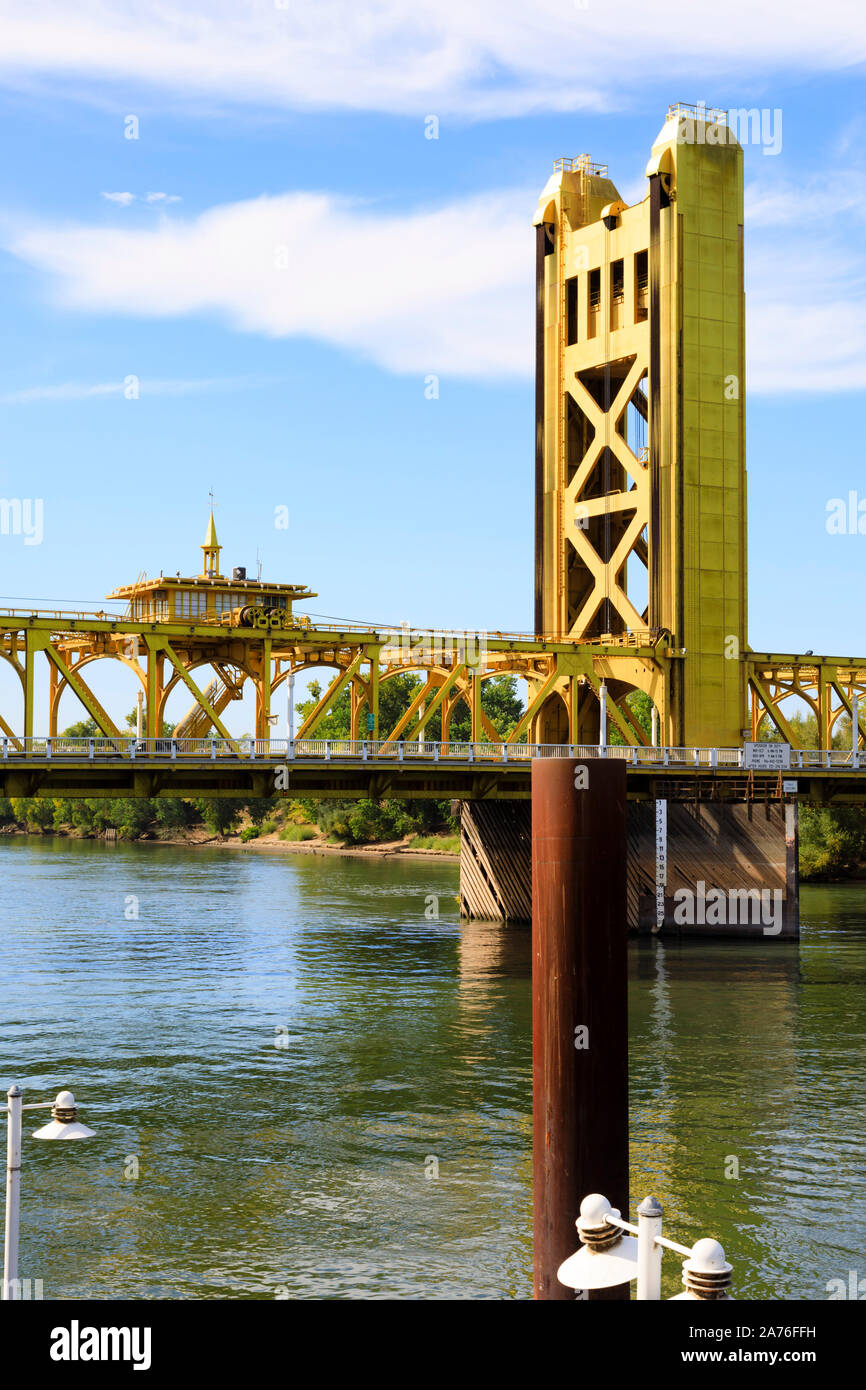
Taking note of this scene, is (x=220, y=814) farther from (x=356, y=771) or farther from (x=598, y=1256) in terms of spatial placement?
(x=598, y=1256)

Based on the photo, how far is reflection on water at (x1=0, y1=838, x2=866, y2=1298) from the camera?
1955 cm

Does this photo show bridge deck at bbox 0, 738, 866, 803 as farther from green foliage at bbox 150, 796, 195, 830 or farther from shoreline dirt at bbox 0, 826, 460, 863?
green foliage at bbox 150, 796, 195, 830

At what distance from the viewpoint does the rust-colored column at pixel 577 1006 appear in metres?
11.1

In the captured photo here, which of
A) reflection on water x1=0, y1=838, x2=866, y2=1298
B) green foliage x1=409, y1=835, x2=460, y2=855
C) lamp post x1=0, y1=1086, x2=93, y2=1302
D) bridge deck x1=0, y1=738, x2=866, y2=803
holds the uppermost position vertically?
bridge deck x1=0, y1=738, x2=866, y2=803

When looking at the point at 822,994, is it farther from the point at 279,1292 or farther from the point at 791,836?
the point at 279,1292

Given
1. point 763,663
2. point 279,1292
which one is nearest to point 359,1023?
point 279,1292

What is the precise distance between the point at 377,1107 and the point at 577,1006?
18.9 metres

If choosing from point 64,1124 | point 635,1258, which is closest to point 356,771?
point 64,1124

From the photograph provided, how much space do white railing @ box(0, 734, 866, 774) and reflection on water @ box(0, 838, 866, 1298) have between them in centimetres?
727

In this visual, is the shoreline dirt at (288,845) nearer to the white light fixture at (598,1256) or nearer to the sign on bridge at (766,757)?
the sign on bridge at (766,757)

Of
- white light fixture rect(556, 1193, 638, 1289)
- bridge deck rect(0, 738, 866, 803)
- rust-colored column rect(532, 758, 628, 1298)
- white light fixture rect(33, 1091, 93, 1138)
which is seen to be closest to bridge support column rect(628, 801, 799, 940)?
bridge deck rect(0, 738, 866, 803)

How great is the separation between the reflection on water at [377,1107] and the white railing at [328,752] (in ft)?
23.9

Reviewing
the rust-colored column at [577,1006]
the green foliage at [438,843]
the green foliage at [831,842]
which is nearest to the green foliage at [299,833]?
the green foliage at [438,843]

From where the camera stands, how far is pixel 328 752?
5194cm
